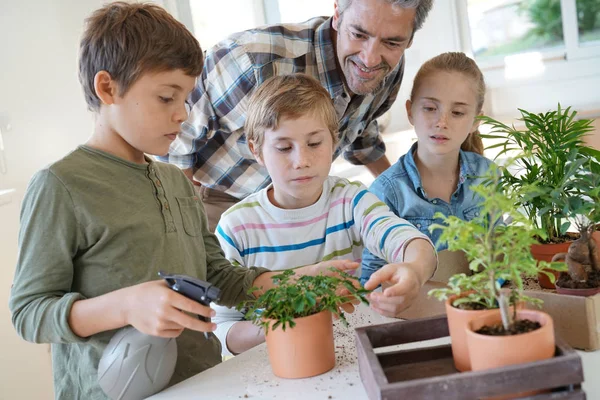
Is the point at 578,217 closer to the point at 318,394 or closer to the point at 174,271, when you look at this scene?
the point at 318,394

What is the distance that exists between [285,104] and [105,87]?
44 cm

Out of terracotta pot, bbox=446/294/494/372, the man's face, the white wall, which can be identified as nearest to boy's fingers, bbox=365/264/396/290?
terracotta pot, bbox=446/294/494/372

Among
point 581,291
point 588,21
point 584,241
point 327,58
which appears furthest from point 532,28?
point 581,291

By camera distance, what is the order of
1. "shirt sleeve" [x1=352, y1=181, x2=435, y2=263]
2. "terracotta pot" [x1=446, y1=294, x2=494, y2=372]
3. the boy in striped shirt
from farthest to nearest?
the boy in striped shirt < "shirt sleeve" [x1=352, y1=181, x2=435, y2=263] < "terracotta pot" [x1=446, y1=294, x2=494, y2=372]

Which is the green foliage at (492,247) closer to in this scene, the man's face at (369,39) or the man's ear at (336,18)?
the man's face at (369,39)

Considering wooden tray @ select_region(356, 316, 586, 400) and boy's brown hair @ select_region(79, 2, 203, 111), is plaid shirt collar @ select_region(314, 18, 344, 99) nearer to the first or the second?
boy's brown hair @ select_region(79, 2, 203, 111)

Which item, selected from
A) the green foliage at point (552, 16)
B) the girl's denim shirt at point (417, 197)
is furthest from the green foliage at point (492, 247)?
the green foliage at point (552, 16)

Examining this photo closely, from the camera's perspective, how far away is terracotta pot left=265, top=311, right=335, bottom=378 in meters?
1.07

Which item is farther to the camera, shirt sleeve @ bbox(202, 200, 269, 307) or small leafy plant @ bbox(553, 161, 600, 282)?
shirt sleeve @ bbox(202, 200, 269, 307)

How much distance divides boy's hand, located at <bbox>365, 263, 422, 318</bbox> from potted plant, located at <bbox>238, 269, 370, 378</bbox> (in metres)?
0.04

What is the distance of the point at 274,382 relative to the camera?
1100mm

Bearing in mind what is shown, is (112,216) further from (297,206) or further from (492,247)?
(492,247)

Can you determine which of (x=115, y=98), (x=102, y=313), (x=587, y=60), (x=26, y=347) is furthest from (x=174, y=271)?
(x=587, y=60)

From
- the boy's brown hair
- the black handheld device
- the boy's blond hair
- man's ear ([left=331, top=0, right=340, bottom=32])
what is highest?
man's ear ([left=331, top=0, right=340, bottom=32])
